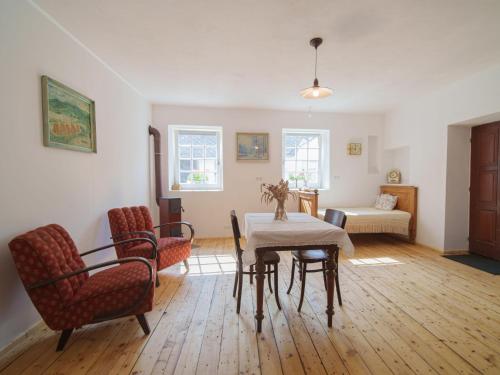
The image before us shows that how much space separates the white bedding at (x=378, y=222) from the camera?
3.90 meters

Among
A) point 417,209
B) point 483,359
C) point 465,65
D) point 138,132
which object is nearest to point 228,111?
point 138,132

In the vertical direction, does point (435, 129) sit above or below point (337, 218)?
above

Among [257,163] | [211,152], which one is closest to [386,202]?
[257,163]

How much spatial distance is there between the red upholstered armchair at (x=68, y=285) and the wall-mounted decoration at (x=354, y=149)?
4.43 metres

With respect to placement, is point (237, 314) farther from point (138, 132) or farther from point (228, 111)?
point (228, 111)

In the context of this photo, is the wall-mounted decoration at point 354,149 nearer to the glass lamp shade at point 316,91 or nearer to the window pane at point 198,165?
the glass lamp shade at point 316,91

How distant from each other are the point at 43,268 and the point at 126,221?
4.02 feet

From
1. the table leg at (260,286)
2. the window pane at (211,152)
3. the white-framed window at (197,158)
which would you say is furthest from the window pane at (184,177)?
the table leg at (260,286)

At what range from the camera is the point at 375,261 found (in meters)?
3.30

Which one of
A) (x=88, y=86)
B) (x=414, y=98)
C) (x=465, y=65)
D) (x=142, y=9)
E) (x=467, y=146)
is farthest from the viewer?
(x=414, y=98)

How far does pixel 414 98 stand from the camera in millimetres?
3971

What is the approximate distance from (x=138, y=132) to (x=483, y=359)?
450 centimetres

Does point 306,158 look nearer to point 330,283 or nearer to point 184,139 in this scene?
point 184,139

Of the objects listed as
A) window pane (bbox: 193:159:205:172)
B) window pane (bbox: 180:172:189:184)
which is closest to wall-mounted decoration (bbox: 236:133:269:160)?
window pane (bbox: 193:159:205:172)
